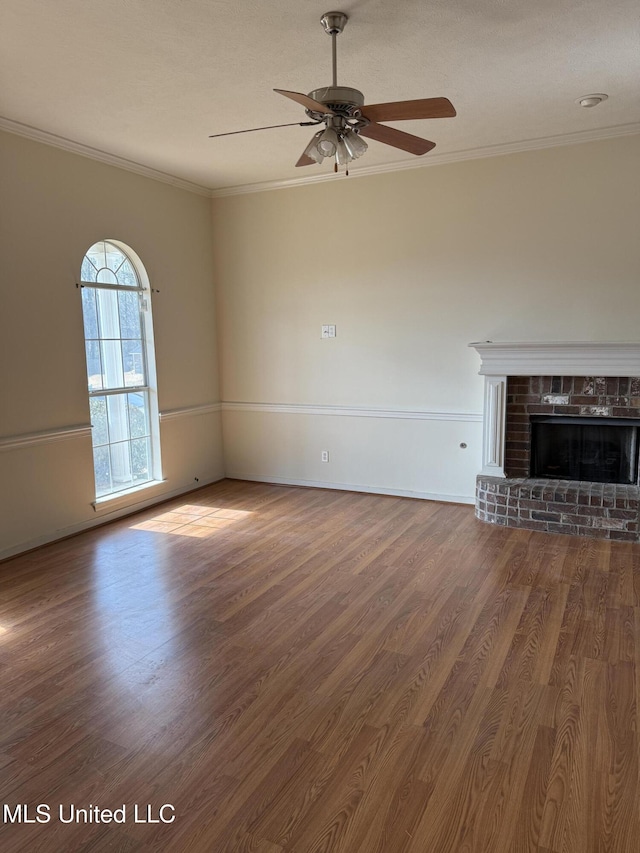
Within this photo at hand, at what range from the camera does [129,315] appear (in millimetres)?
5078

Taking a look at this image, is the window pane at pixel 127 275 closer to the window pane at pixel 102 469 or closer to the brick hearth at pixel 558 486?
the window pane at pixel 102 469

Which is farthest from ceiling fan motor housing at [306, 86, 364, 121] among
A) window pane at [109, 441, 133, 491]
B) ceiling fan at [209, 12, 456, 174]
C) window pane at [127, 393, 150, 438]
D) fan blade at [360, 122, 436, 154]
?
window pane at [109, 441, 133, 491]

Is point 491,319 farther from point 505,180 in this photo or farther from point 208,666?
point 208,666

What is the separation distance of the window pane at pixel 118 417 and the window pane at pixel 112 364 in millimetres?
110

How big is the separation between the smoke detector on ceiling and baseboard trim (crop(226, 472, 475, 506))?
3.02 metres

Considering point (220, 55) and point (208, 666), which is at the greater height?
point (220, 55)

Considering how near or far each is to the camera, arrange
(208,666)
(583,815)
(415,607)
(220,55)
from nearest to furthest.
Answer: (583,815)
(208,666)
(220,55)
(415,607)

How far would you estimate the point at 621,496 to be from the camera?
419 centimetres

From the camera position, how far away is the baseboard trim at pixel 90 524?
13.6 feet

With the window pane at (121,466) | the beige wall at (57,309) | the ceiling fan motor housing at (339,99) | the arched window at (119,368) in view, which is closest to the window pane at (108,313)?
the arched window at (119,368)

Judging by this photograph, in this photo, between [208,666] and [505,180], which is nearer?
[208,666]

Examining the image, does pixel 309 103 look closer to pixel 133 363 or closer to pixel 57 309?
pixel 57 309

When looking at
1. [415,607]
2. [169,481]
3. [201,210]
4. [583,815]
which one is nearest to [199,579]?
[415,607]

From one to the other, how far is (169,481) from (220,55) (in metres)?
3.61
